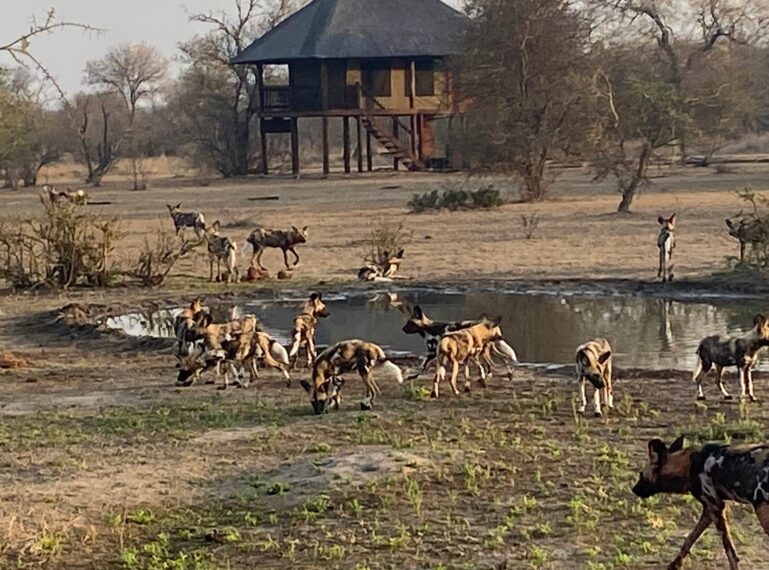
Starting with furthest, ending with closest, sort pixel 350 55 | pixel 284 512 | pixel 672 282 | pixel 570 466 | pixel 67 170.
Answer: pixel 67 170 → pixel 350 55 → pixel 672 282 → pixel 570 466 → pixel 284 512

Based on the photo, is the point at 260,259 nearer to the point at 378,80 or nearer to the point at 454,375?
the point at 454,375

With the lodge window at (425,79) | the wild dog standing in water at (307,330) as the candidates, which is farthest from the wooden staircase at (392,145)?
the wild dog standing in water at (307,330)

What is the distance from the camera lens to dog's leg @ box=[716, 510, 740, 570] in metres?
7.28

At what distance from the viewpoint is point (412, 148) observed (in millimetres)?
58000

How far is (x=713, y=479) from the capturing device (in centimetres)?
725

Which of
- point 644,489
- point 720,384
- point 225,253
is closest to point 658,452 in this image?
point 644,489

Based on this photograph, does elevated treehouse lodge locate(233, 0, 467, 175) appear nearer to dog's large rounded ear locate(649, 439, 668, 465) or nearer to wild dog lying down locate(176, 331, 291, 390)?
wild dog lying down locate(176, 331, 291, 390)

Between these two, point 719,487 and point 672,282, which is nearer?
point 719,487

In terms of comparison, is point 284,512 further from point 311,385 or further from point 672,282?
point 672,282

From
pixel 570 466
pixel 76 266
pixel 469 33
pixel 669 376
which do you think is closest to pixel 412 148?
pixel 469 33

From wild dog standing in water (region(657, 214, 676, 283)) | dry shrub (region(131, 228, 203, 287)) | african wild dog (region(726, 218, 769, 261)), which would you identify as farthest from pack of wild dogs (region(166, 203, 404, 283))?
african wild dog (region(726, 218, 769, 261))

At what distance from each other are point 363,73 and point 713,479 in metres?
51.5

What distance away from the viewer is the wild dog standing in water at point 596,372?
11820 mm

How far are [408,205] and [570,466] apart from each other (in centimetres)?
2796
